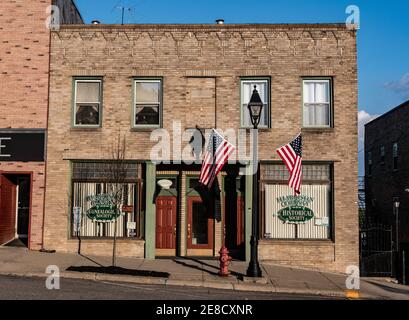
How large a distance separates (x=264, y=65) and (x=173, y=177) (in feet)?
17.2

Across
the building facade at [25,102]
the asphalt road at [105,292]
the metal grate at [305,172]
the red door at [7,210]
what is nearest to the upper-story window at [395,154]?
the metal grate at [305,172]

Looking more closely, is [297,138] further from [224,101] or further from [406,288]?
[406,288]

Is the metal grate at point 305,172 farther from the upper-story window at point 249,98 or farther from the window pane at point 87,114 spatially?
the window pane at point 87,114

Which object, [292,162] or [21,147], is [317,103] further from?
[21,147]

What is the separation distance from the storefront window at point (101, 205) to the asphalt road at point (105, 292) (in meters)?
4.63

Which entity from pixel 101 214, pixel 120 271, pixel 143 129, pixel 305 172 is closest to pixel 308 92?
pixel 305 172

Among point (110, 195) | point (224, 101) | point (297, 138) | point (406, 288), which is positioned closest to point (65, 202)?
point (110, 195)

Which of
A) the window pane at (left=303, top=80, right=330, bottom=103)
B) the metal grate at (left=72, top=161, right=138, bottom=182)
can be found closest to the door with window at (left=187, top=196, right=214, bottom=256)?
the metal grate at (left=72, top=161, right=138, bottom=182)

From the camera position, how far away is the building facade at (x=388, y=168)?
29.8m

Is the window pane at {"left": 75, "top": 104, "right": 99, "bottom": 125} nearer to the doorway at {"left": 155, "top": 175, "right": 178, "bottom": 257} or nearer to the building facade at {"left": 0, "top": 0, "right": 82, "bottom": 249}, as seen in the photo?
the building facade at {"left": 0, "top": 0, "right": 82, "bottom": 249}

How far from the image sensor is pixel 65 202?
57.9 feet

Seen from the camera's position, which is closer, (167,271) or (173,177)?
(167,271)

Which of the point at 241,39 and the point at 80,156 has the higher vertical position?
the point at 241,39

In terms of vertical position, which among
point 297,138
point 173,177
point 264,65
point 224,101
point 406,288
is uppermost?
point 264,65
